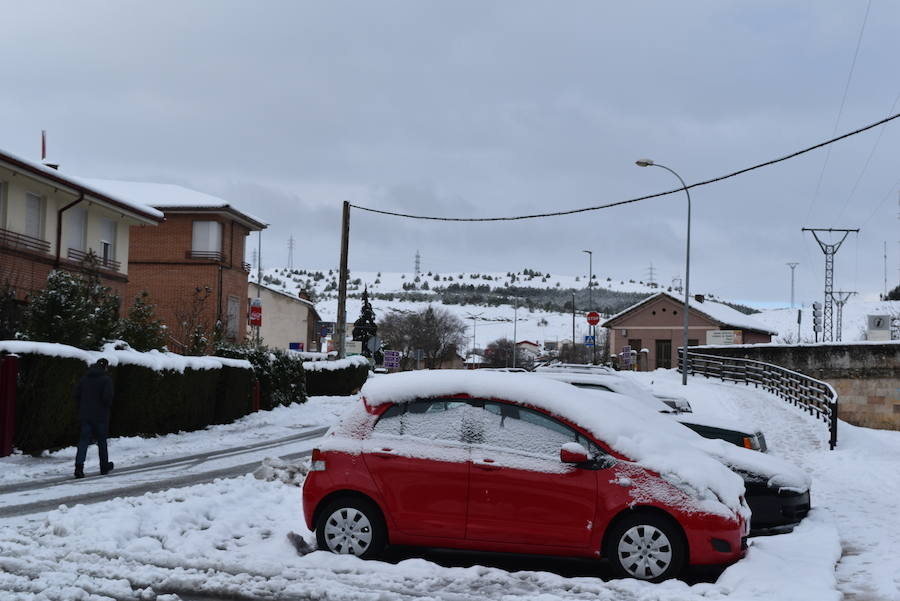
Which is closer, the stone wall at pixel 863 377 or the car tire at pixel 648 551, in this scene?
the car tire at pixel 648 551

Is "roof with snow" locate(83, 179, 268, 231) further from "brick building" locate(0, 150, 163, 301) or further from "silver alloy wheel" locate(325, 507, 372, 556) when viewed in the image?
"silver alloy wheel" locate(325, 507, 372, 556)

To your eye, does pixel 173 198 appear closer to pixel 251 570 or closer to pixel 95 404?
pixel 95 404

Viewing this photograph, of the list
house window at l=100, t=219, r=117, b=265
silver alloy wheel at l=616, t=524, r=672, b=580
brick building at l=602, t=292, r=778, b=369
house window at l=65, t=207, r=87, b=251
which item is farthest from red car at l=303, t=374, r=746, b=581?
brick building at l=602, t=292, r=778, b=369

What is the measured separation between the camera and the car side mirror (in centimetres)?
773

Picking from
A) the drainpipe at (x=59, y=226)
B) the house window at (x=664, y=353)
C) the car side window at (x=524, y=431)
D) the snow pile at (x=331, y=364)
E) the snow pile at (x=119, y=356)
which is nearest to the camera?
the car side window at (x=524, y=431)

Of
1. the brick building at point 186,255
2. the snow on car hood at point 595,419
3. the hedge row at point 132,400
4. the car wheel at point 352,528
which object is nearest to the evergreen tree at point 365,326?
the brick building at point 186,255

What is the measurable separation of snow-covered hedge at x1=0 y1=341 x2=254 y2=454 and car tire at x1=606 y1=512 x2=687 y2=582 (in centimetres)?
1135

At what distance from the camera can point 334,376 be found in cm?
3753

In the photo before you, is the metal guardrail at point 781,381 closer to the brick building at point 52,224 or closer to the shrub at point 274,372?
the shrub at point 274,372

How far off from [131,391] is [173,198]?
1182 inches

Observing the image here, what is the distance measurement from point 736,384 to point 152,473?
111 feet

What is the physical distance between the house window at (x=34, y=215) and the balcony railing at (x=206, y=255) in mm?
16368

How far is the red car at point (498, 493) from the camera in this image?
766 centimetres

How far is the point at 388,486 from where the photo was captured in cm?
808
